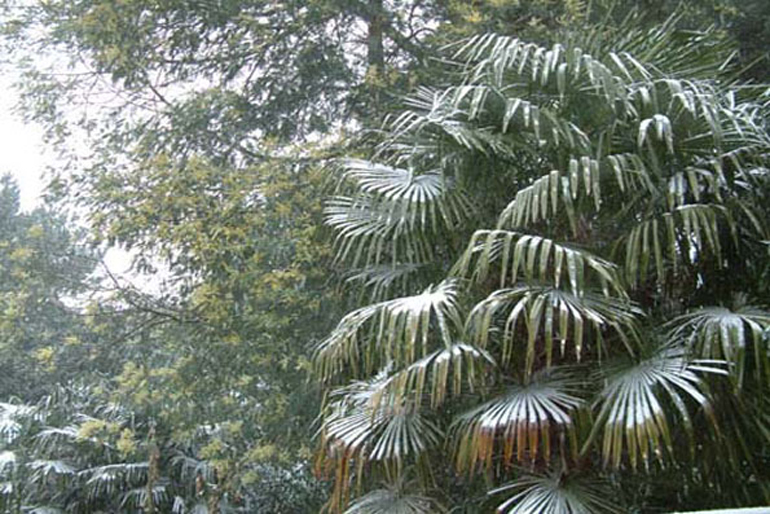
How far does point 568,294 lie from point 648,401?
456 millimetres

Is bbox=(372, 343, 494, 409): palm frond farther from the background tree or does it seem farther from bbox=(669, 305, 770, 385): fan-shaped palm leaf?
the background tree

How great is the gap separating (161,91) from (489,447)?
3221 millimetres

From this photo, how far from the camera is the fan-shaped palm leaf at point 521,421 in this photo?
2.45 metres

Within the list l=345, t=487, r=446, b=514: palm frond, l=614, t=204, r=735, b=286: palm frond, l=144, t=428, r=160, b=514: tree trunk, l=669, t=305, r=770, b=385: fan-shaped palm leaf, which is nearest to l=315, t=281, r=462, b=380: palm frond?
l=345, t=487, r=446, b=514: palm frond

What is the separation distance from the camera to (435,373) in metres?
2.61

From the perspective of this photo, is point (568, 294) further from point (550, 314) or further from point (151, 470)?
point (151, 470)

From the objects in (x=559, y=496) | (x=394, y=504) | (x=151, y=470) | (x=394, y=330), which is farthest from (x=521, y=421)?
(x=151, y=470)

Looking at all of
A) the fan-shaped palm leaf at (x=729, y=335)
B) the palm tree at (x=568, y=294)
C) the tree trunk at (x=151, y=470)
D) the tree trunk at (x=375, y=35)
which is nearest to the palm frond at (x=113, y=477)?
the tree trunk at (x=151, y=470)

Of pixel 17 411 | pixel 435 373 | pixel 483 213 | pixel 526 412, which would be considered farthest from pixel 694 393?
pixel 17 411

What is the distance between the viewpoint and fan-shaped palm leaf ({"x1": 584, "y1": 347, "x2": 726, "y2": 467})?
2.28 metres

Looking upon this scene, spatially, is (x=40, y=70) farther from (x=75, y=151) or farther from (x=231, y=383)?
(x=231, y=383)

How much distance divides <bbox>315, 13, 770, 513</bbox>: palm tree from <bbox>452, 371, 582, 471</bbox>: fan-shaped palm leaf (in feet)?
0.03

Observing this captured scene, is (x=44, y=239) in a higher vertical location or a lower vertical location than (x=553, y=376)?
higher

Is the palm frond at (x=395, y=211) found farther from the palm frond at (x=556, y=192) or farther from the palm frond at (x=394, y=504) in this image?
the palm frond at (x=394, y=504)
